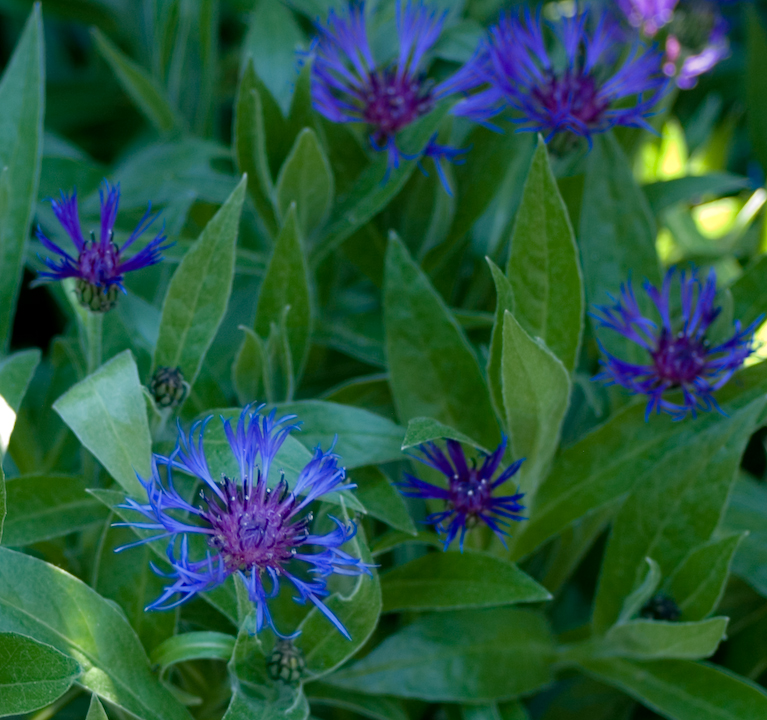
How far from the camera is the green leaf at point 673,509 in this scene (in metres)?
0.66

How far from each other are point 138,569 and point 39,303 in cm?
60

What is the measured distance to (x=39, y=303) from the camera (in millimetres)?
1135

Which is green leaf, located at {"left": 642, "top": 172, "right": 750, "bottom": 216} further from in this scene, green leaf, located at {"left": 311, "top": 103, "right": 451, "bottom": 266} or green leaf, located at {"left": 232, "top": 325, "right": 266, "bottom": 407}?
green leaf, located at {"left": 232, "top": 325, "right": 266, "bottom": 407}

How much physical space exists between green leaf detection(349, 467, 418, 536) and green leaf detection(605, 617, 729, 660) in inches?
7.2

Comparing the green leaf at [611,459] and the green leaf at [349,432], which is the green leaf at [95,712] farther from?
the green leaf at [611,459]

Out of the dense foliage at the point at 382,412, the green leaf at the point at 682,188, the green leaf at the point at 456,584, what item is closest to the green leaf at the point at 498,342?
the dense foliage at the point at 382,412

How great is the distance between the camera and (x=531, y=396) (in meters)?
0.61

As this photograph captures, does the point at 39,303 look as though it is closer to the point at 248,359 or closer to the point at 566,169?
the point at 248,359

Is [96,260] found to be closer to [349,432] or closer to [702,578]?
[349,432]

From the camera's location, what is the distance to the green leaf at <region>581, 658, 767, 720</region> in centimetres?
66

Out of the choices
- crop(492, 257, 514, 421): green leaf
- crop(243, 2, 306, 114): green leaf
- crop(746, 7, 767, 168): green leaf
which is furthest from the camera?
crop(746, 7, 767, 168): green leaf

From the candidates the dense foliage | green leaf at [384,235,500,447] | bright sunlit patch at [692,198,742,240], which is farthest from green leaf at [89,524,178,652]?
bright sunlit patch at [692,198,742,240]

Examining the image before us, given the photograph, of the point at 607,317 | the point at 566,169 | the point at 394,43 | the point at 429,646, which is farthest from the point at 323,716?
the point at 394,43

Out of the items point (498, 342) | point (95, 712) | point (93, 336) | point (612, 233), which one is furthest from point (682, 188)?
point (95, 712)
